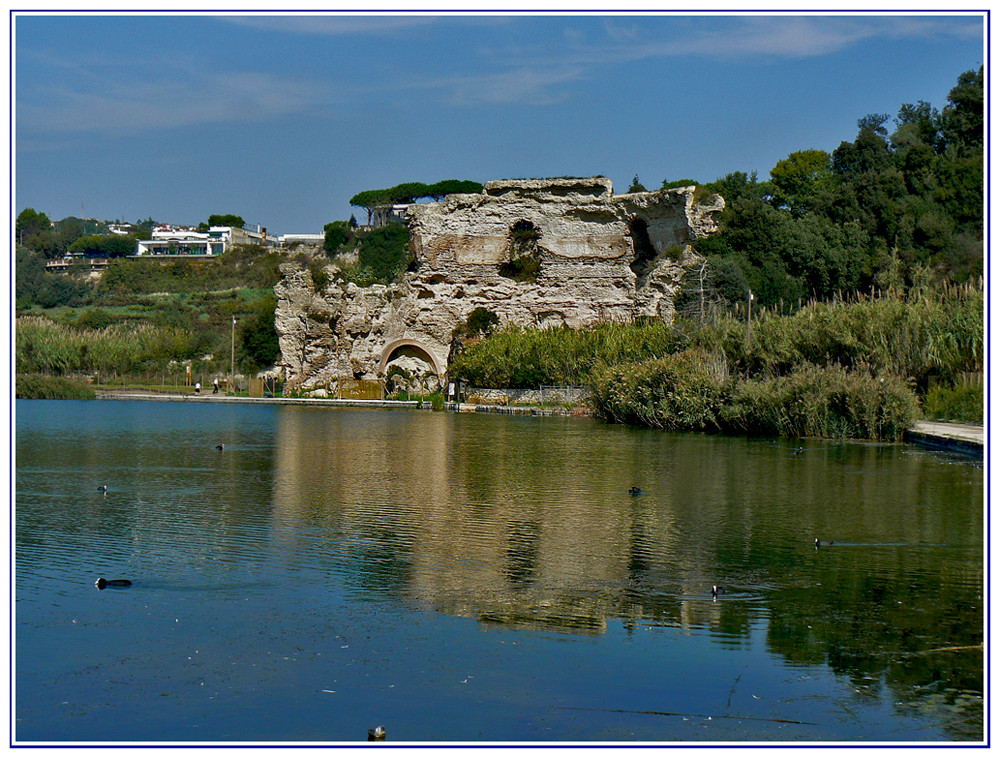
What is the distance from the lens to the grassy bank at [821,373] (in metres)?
21.0

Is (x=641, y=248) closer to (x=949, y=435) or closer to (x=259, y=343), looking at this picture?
(x=259, y=343)

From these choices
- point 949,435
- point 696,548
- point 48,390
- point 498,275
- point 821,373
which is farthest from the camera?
point 498,275

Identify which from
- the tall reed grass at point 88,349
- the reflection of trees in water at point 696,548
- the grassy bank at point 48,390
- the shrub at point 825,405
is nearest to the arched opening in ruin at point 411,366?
the tall reed grass at point 88,349

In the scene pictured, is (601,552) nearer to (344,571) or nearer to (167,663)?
(344,571)

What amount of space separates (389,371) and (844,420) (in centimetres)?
2574

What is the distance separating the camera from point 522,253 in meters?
49.2

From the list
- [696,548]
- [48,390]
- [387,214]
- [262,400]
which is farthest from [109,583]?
[387,214]

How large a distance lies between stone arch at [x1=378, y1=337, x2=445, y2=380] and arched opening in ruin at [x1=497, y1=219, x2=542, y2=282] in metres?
6.21

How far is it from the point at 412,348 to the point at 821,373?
1017 inches

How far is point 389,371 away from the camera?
143ft

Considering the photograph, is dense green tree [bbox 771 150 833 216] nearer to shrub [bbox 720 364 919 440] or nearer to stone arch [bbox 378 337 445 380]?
stone arch [bbox 378 337 445 380]

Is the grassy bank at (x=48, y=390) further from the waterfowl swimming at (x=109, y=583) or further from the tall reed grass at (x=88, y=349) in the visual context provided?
the waterfowl swimming at (x=109, y=583)

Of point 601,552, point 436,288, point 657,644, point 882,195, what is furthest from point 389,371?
point 657,644

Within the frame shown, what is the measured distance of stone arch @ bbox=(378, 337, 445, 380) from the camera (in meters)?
43.8
